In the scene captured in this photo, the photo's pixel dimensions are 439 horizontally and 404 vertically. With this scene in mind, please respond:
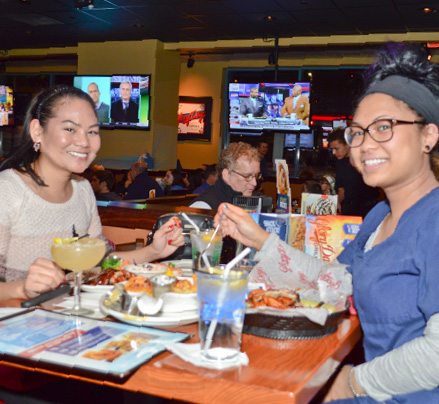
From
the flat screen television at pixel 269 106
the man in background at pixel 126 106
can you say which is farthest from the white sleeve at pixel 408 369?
the man in background at pixel 126 106

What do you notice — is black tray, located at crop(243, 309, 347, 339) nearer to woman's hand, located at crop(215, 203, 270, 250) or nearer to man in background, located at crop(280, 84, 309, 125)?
woman's hand, located at crop(215, 203, 270, 250)

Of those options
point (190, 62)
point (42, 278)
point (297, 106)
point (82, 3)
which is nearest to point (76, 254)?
point (42, 278)

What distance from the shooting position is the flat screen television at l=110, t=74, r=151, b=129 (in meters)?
8.90

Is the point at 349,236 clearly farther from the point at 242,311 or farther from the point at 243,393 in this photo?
the point at 243,393

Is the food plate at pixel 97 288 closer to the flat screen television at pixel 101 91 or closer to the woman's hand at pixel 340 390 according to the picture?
the woman's hand at pixel 340 390

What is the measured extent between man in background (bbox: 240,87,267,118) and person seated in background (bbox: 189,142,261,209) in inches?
223

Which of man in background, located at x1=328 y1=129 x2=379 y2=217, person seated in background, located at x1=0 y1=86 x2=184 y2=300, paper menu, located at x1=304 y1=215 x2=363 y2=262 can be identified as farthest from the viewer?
man in background, located at x1=328 y1=129 x2=379 y2=217

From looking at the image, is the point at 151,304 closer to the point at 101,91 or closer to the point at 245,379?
the point at 245,379

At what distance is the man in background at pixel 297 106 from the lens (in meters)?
8.49

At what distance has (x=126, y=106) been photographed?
902 cm

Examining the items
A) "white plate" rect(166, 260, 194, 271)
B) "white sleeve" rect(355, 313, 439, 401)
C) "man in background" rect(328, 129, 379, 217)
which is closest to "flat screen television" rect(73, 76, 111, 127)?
"man in background" rect(328, 129, 379, 217)

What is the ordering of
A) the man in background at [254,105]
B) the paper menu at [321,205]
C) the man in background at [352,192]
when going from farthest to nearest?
the man in background at [254,105], the man in background at [352,192], the paper menu at [321,205]

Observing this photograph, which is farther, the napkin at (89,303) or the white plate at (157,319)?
the napkin at (89,303)

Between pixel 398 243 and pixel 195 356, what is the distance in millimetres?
689
